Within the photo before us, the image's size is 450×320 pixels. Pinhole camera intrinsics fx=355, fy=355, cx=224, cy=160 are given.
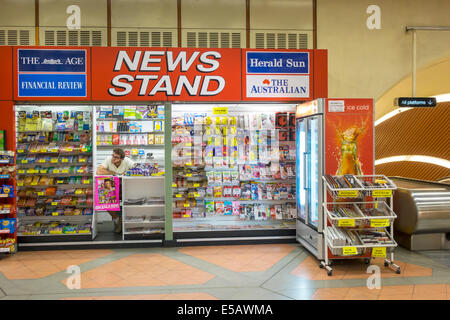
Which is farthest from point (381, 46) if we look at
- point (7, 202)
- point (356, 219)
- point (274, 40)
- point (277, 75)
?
A: point (7, 202)

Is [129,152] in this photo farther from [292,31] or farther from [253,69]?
[292,31]

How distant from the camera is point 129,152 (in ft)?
23.6

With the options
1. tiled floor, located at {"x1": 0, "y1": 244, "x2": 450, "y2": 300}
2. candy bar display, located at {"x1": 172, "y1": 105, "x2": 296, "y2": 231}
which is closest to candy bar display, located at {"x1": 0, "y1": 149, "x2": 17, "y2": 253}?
tiled floor, located at {"x1": 0, "y1": 244, "x2": 450, "y2": 300}

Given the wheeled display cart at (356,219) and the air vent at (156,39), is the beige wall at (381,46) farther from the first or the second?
the wheeled display cart at (356,219)

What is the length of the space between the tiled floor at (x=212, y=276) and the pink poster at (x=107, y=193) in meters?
0.79

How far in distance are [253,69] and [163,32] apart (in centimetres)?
395

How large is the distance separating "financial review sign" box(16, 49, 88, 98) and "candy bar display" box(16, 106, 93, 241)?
0.63 meters

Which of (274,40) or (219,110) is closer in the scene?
(219,110)

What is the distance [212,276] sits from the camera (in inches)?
188

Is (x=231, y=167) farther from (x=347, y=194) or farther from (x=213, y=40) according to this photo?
(x=213, y=40)

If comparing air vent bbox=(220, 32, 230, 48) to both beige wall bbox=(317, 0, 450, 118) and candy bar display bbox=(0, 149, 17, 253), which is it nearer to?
beige wall bbox=(317, 0, 450, 118)

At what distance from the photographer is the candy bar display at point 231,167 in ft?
21.6

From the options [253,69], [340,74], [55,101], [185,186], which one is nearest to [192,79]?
[253,69]

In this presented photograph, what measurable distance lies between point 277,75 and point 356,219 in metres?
2.87
